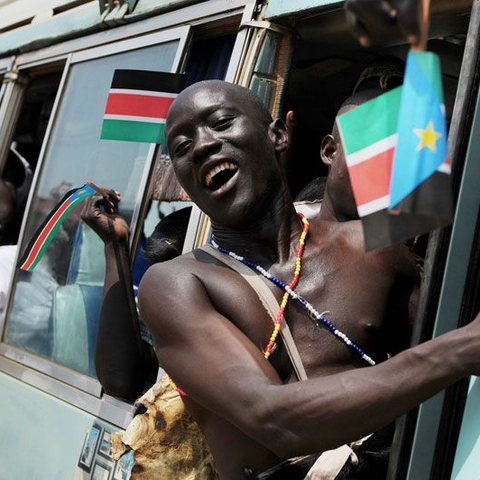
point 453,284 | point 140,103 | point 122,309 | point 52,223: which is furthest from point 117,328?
point 453,284

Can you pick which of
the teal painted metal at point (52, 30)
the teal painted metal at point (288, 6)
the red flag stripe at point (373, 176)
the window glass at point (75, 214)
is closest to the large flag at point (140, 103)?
the window glass at point (75, 214)

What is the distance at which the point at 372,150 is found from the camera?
154 centimetres

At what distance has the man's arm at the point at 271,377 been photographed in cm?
166

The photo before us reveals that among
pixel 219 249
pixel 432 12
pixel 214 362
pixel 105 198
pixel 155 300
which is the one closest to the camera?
pixel 214 362

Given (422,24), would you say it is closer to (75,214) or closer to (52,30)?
(75,214)

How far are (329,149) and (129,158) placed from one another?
104cm

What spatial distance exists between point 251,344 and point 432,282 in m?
0.39

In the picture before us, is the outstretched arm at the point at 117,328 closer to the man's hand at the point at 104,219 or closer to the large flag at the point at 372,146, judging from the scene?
the man's hand at the point at 104,219

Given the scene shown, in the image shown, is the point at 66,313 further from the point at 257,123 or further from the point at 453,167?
the point at 453,167

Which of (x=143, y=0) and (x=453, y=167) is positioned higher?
(x=143, y=0)

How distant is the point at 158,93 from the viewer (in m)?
3.29

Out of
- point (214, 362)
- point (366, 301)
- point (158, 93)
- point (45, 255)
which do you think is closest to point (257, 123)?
point (366, 301)

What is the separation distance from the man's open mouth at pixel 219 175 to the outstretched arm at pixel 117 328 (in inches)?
36.6

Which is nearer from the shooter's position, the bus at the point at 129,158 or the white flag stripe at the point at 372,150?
the white flag stripe at the point at 372,150
